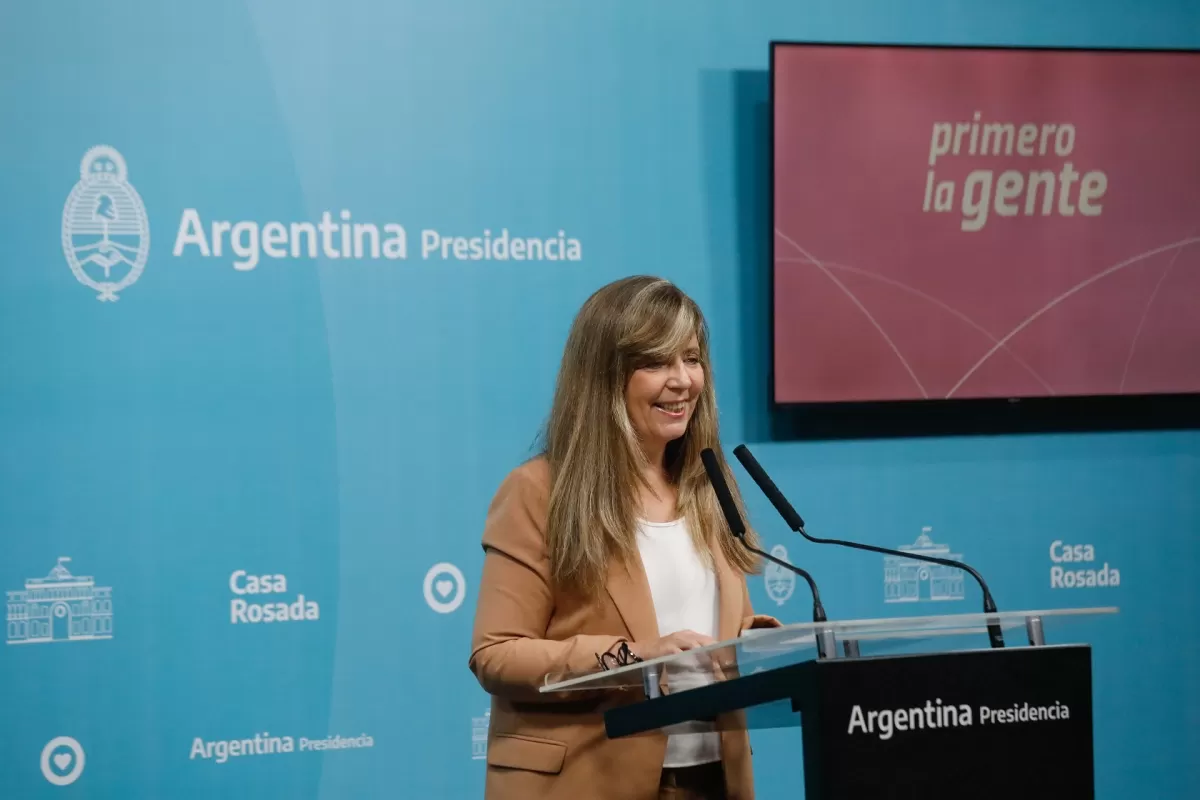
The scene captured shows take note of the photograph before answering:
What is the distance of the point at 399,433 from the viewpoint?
3562 mm

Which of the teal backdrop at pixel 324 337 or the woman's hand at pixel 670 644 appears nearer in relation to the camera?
the woman's hand at pixel 670 644

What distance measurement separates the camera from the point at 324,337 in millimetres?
3508

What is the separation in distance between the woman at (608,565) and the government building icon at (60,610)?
1626 millimetres

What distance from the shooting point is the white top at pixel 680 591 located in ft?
7.03

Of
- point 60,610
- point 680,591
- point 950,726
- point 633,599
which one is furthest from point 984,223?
point 60,610

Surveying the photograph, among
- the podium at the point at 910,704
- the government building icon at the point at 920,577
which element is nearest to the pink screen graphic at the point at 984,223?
the government building icon at the point at 920,577

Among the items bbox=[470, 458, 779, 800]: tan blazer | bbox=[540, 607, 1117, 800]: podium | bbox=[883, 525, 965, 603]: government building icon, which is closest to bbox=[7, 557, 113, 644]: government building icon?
bbox=[470, 458, 779, 800]: tan blazer

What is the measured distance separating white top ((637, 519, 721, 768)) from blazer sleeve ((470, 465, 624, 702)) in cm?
18

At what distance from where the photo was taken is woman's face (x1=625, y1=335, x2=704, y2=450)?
2242 mm

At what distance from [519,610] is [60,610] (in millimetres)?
1789

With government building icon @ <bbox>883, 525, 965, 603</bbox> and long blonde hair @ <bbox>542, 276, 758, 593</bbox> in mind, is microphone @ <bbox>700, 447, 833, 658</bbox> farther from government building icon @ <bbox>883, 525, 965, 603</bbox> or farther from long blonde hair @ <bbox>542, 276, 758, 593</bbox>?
government building icon @ <bbox>883, 525, 965, 603</bbox>

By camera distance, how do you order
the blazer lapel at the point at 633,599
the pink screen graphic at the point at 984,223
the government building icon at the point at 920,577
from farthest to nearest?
the government building icon at the point at 920,577 → the pink screen graphic at the point at 984,223 → the blazer lapel at the point at 633,599

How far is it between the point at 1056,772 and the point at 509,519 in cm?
98

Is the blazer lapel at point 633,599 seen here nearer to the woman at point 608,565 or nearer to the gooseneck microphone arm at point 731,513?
the woman at point 608,565
